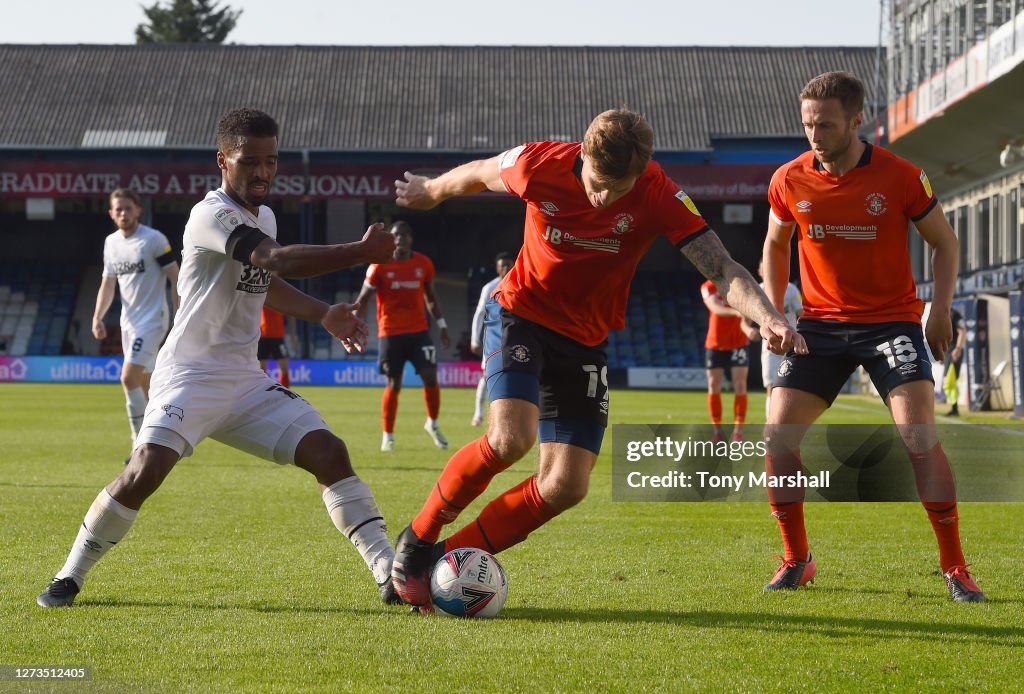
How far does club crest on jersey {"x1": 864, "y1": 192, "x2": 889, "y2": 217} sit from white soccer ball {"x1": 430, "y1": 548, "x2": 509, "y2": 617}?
2310 mm

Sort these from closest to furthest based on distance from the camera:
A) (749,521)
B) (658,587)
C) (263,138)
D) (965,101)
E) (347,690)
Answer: (347,690) < (263,138) < (658,587) < (749,521) < (965,101)

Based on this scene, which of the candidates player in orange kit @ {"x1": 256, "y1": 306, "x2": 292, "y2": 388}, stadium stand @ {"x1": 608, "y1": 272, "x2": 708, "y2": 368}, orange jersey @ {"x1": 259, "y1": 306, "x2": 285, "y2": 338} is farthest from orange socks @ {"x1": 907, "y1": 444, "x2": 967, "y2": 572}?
stadium stand @ {"x1": 608, "y1": 272, "x2": 708, "y2": 368}

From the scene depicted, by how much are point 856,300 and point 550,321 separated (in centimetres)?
155

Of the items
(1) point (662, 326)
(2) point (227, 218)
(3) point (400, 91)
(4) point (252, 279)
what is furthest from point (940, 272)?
(3) point (400, 91)

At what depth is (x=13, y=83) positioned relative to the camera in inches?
1746

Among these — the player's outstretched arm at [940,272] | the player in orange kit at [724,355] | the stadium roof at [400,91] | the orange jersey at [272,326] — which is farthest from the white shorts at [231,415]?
the stadium roof at [400,91]

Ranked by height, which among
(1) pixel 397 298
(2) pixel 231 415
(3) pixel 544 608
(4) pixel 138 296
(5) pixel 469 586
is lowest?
(3) pixel 544 608

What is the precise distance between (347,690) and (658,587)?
2194 millimetres

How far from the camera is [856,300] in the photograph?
5.96 m

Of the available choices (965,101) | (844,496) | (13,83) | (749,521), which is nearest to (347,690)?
(844,496)

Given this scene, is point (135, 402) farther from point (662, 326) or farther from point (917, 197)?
point (662, 326)

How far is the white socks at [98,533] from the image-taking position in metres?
5.23

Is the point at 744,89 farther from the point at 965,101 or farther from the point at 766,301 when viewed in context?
the point at 766,301

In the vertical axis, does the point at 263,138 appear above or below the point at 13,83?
below
